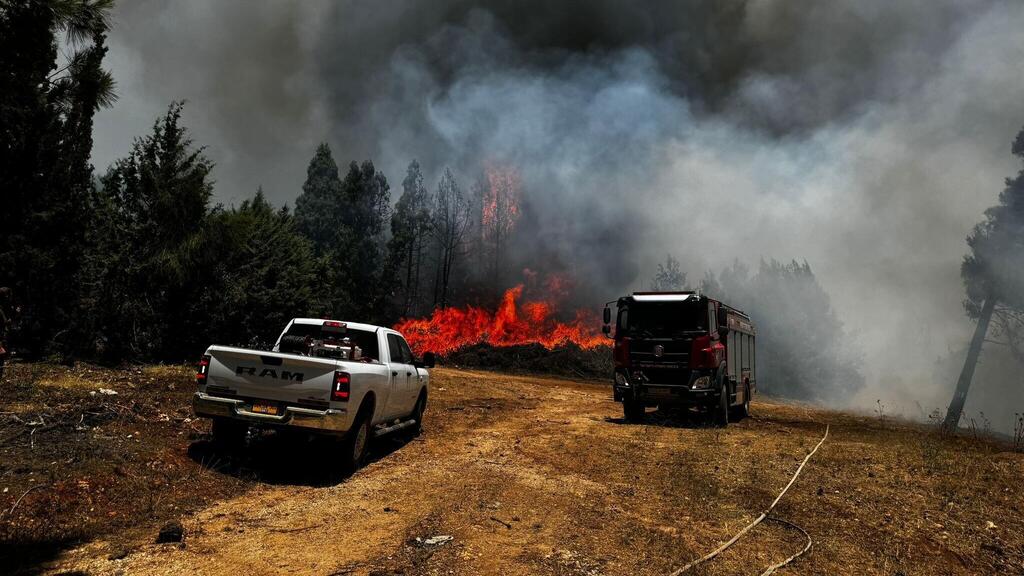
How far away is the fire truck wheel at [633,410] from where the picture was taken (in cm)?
1370

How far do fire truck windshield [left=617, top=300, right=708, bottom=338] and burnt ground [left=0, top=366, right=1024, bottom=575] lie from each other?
3263mm

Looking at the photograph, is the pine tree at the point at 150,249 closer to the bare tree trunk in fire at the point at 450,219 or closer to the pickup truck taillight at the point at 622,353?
the pickup truck taillight at the point at 622,353

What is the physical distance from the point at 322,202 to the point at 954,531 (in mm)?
49764

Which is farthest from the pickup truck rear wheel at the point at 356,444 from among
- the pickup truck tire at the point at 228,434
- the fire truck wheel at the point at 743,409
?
the fire truck wheel at the point at 743,409

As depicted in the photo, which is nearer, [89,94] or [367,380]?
[367,380]

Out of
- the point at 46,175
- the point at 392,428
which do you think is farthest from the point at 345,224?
the point at 392,428

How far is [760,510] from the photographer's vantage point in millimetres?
6387

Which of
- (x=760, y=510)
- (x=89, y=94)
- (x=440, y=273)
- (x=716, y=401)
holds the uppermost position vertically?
(x=440, y=273)

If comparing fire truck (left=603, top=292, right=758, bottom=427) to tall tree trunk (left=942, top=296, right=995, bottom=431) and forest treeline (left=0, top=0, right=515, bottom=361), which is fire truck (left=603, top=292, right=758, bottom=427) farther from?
tall tree trunk (left=942, top=296, right=995, bottom=431)

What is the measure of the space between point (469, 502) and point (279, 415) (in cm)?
271

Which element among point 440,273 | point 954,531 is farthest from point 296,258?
point 440,273

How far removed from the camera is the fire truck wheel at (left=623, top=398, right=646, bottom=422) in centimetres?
1370

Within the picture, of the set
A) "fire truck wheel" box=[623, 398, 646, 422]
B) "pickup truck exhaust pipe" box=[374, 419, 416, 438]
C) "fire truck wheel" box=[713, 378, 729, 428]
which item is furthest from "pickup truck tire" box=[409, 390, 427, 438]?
"fire truck wheel" box=[713, 378, 729, 428]

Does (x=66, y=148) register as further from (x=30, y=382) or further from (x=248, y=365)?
(x=248, y=365)
